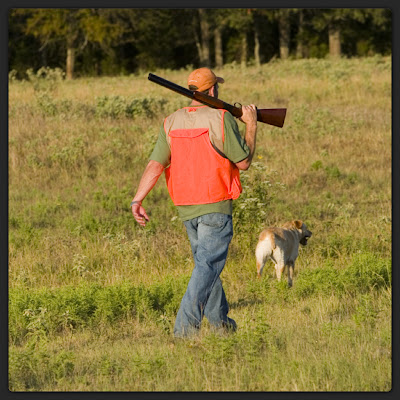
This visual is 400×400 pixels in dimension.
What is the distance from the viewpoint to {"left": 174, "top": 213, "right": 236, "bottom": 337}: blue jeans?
20.6 feet

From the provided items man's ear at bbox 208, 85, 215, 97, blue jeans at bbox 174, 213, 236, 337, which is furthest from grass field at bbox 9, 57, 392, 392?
man's ear at bbox 208, 85, 215, 97

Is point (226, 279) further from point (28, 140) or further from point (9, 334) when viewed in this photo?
point (28, 140)

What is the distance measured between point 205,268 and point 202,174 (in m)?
0.78

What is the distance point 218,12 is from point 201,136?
47.3 m

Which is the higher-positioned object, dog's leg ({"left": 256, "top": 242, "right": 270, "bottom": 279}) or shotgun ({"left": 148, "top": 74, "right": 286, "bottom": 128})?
shotgun ({"left": 148, "top": 74, "right": 286, "bottom": 128})

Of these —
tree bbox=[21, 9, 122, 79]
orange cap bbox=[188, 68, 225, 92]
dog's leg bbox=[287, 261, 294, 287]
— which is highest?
tree bbox=[21, 9, 122, 79]

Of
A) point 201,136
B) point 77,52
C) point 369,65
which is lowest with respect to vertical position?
point 201,136

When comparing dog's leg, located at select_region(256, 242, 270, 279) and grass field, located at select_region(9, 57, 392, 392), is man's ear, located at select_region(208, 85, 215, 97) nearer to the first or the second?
grass field, located at select_region(9, 57, 392, 392)

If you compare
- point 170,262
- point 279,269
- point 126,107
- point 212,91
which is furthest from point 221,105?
point 126,107

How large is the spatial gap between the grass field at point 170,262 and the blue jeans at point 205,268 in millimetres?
197

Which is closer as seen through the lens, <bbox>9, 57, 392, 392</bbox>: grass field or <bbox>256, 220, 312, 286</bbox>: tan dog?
<bbox>9, 57, 392, 392</bbox>: grass field

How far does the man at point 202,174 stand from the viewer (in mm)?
6133

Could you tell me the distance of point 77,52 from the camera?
52.0 metres

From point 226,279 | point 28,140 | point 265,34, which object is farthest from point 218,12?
point 226,279
